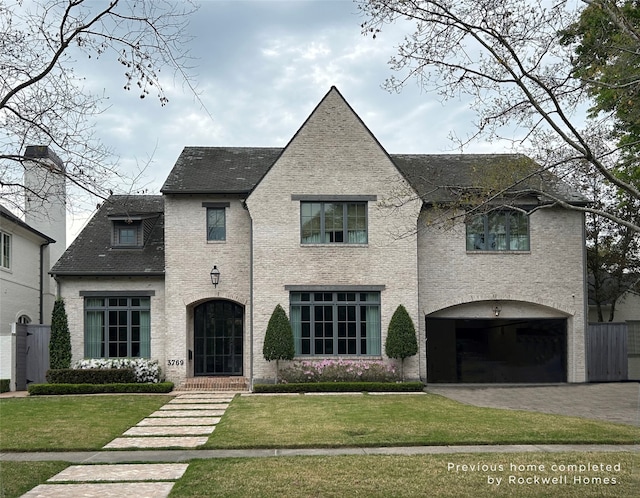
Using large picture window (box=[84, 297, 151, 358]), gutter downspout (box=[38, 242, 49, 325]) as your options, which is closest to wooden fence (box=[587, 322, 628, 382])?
large picture window (box=[84, 297, 151, 358])

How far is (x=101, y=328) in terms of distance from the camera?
2275 cm

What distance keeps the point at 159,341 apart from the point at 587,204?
51.5 ft

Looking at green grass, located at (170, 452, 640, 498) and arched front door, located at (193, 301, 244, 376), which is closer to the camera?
green grass, located at (170, 452, 640, 498)

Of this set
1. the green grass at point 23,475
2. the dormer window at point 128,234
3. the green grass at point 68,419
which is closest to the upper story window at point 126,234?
the dormer window at point 128,234

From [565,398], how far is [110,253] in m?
15.9

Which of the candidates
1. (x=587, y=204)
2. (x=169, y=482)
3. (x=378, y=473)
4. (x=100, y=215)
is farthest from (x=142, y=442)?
(x=587, y=204)

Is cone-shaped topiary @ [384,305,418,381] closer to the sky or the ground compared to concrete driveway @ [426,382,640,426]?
closer to the sky

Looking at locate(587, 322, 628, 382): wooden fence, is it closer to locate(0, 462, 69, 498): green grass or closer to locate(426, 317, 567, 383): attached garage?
locate(426, 317, 567, 383): attached garage

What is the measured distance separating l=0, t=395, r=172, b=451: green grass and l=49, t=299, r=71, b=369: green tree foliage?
2.55 metres

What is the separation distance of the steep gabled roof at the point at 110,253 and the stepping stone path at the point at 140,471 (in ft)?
28.2

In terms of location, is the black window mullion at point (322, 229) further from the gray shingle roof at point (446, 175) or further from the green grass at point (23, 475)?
the green grass at point (23, 475)

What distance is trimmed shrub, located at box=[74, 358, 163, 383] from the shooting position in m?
21.7

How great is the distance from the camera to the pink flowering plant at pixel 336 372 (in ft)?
68.6

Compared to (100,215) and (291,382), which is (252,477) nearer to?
(291,382)
